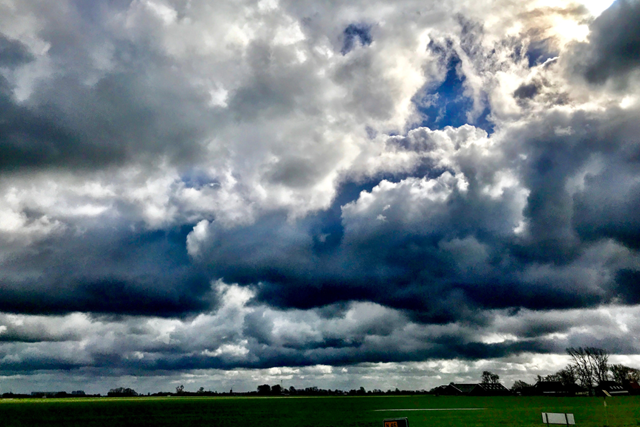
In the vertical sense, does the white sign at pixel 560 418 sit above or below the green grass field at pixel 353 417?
above

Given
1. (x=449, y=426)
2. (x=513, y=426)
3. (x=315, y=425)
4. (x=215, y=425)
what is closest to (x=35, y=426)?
(x=215, y=425)

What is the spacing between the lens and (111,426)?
6334 centimetres

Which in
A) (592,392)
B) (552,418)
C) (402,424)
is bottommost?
(592,392)

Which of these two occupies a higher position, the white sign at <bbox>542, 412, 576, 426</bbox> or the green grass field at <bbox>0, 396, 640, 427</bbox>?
the white sign at <bbox>542, 412, 576, 426</bbox>

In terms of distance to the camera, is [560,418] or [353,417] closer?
[560,418]

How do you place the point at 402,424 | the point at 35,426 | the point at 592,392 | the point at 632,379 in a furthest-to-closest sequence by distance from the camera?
1. the point at 632,379
2. the point at 592,392
3. the point at 35,426
4. the point at 402,424

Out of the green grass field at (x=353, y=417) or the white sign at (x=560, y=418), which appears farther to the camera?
the green grass field at (x=353, y=417)

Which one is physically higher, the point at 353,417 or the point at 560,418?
the point at 560,418

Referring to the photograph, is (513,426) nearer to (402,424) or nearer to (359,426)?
(359,426)

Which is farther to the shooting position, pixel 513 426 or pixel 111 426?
pixel 111 426

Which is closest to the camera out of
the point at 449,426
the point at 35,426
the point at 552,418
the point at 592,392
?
the point at 552,418

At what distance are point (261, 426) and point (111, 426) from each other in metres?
23.6

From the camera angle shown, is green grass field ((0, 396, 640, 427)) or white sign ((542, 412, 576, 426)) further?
green grass field ((0, 396, 640, 427))

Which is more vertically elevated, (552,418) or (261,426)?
(552,418)
